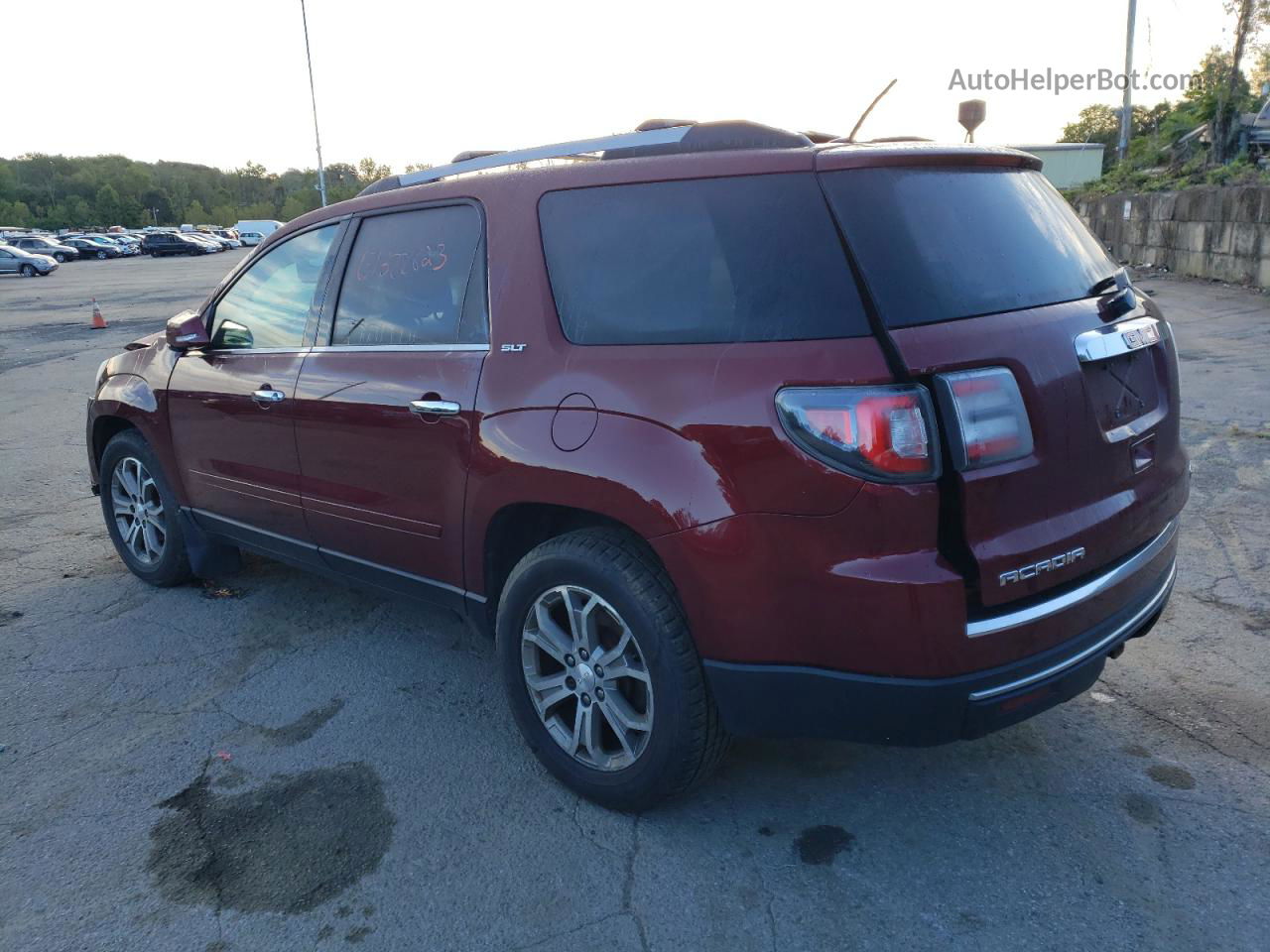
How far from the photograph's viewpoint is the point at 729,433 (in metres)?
2.55

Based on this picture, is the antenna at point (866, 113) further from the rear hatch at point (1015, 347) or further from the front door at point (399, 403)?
the front door at point (399, 403)

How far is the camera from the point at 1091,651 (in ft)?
8.73

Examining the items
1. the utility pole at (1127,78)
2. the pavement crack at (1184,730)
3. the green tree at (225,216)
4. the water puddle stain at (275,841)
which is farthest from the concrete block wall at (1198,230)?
the green tree at (225,216)

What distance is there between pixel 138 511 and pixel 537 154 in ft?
10.2

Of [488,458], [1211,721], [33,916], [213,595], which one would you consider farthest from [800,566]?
[213,595]

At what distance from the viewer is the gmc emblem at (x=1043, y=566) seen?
8.02 ft

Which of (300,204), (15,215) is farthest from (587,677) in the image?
(15,215)

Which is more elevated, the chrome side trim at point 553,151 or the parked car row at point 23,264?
the chrome side trim at point 553,151

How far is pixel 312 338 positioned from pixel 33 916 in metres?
2.19

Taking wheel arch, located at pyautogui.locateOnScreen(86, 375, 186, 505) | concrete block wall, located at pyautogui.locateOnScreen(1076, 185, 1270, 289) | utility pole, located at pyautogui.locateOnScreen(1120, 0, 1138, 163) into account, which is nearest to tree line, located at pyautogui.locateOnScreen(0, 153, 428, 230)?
utility pole, located at pyautogui.locateOnScreen(1120, 0, 1138, 163)

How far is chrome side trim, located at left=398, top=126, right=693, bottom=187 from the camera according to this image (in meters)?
3.06

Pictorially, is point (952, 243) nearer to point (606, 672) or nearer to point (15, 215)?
point (606, 672)

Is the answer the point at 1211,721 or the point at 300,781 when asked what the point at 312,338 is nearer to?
the point at 300,781

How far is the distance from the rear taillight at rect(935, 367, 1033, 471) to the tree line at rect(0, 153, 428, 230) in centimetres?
11437
